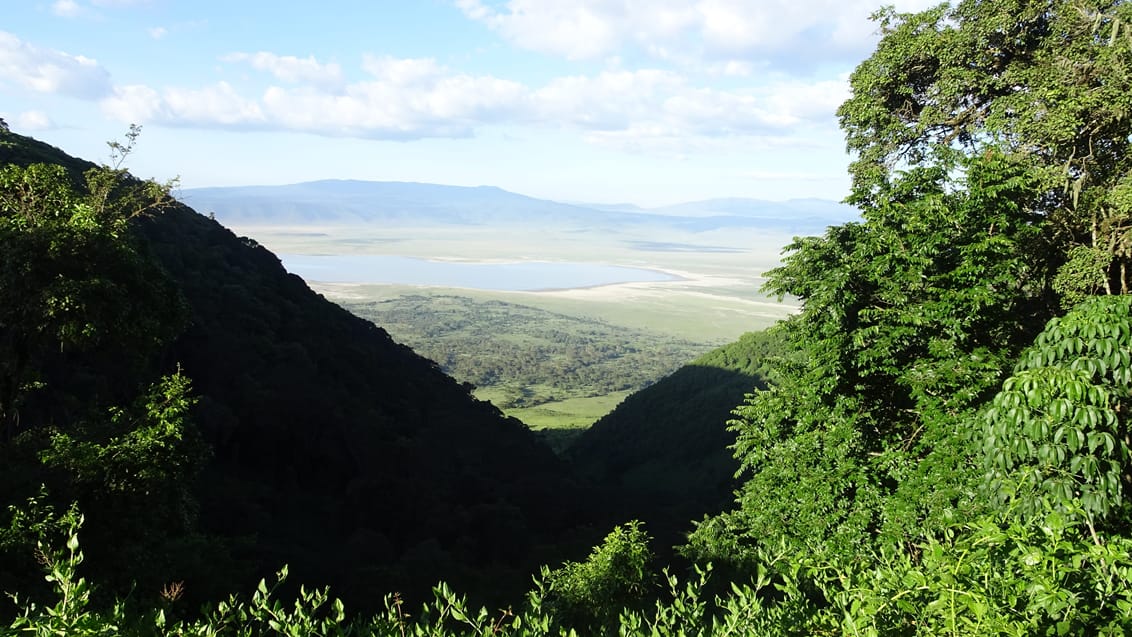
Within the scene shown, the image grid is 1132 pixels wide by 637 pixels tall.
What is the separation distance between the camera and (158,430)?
10773 millimetres

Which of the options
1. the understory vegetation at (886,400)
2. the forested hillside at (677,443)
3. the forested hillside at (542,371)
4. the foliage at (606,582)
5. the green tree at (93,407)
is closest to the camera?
the understory vegetation at (886,400)

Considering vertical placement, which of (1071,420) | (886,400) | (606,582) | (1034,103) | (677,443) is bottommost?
(677,443)

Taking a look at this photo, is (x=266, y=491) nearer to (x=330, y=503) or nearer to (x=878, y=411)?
(x=330, y=503)

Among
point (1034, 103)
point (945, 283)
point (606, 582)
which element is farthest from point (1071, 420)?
point (606, 582)

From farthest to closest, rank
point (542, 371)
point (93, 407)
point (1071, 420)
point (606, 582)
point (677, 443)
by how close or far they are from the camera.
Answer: point (542, 371) < point (677, 443) < point (606, 582) < point (93, 407) < point (1071, 420)

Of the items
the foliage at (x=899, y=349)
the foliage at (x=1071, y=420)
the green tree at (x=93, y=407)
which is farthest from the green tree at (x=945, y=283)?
the green tree at (x=93, y=407)

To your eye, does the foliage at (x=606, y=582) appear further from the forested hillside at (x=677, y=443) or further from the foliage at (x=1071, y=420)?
the forested hillside at (x=677, y=443)

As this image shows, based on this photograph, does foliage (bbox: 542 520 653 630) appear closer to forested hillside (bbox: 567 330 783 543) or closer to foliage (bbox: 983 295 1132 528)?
foliage (bbox: 983 295 1132 528)

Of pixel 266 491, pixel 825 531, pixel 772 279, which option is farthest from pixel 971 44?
pixel 266 491

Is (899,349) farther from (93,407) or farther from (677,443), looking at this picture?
(677,443)

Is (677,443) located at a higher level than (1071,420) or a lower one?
lower

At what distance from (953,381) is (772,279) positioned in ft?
12.3

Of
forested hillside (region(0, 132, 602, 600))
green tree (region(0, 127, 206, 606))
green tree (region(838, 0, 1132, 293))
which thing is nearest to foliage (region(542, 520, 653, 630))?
forested hillside (region(0, 132, 602, 600))

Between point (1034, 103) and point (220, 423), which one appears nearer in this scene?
point (1034, 103)
